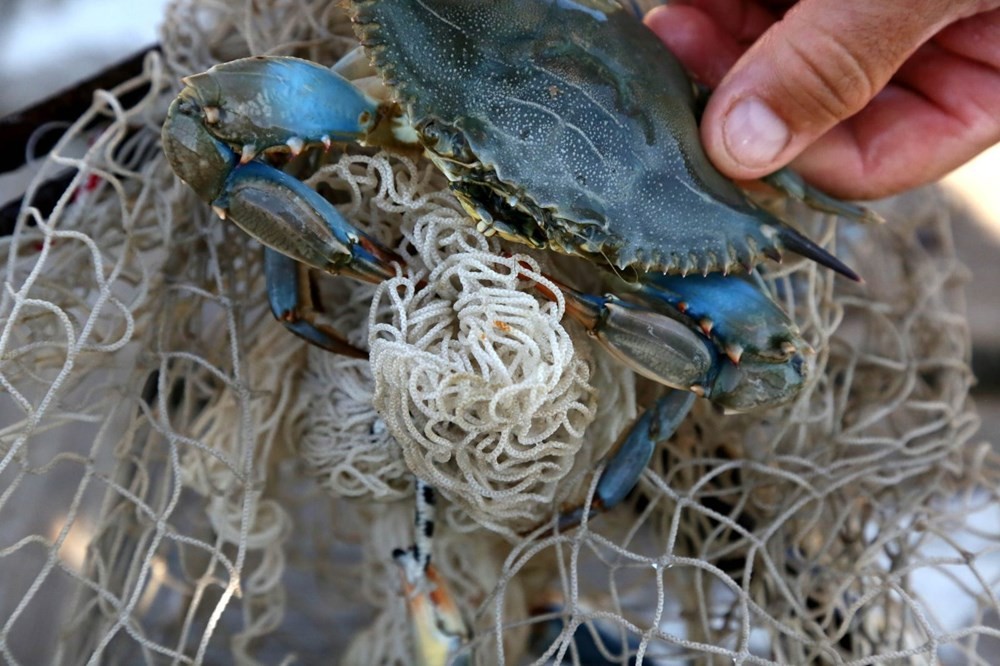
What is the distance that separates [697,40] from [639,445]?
2.09 ft

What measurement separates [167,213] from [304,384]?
27cm

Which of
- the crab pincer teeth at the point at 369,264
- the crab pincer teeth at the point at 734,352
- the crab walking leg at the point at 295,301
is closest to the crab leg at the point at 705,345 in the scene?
the crab pincer teeth at the point at 734,352

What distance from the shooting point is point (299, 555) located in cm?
136

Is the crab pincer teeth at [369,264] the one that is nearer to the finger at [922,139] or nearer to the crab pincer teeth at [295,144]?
the crab pincer teeth at [295,144]

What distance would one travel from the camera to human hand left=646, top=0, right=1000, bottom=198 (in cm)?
93

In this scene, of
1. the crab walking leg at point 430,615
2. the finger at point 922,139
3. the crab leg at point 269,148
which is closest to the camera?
the crab leg at point 269,148

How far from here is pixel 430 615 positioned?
1079mm

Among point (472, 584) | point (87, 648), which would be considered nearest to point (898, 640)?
point (472, 584)

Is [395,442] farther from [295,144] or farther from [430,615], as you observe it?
[295,144]

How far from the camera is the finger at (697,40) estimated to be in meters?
1.25

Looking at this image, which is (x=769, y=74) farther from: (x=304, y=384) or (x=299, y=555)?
(x=299, y=555)

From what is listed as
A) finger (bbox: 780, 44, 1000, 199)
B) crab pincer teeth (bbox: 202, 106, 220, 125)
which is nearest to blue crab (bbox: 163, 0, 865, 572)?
crab pincer teeth (bbox: 202, 106, 220, 125)

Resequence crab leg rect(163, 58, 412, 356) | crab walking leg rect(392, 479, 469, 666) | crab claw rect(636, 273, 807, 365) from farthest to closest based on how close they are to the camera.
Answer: crab walking leg rect(392, 479, 469, 666), crab claw rect(636, 273, 807, 365), crab leg rect(163, 58, 412, 356)

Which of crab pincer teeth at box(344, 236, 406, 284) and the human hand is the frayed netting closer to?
crab pincer teeth at box(344, 236, 406, 284)
